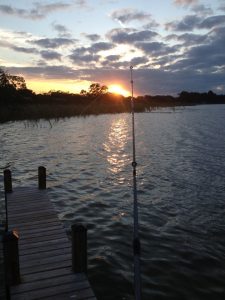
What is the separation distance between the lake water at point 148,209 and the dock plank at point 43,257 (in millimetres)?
1123

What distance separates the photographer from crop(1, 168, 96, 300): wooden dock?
7.34 meters

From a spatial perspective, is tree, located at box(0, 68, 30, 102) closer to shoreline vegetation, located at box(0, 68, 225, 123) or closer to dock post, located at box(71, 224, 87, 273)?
shoreline vegetation, located at box(0, 68, 225, 123)

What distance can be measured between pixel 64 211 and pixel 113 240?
11.3ft

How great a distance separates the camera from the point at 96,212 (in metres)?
14.3

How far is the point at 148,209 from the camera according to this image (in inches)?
575

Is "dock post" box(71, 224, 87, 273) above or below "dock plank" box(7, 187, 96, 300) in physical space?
above

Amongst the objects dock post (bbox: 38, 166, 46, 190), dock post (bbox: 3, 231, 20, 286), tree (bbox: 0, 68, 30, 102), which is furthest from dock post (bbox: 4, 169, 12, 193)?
tree (bbox: 0, 68, 30, 102)

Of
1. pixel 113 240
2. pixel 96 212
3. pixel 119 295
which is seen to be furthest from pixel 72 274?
pixel 96 212

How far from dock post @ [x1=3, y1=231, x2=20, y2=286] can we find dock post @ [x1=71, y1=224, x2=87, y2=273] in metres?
1.26

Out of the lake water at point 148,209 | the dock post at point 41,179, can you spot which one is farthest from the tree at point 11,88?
the dock post at point 41,179

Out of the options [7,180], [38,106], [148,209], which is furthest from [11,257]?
[38,106]

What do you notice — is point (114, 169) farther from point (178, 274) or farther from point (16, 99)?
point (16, 99)

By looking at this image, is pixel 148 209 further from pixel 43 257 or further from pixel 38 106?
pixel 38 106

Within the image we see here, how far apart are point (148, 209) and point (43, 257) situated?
21.7ft
